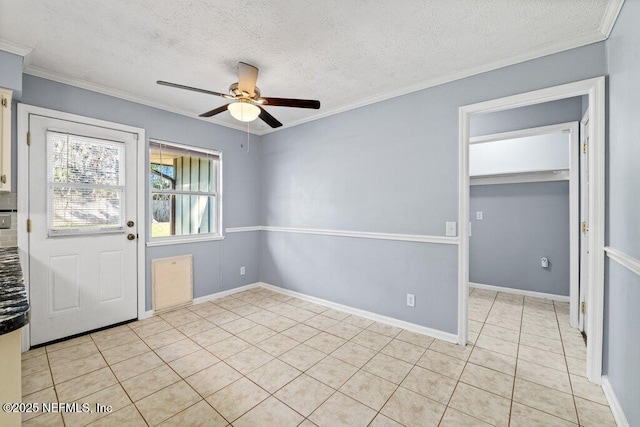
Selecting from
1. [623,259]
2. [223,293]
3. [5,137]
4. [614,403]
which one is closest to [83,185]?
[5,137]

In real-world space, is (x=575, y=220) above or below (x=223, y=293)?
above

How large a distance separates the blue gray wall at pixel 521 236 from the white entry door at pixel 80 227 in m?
4.92

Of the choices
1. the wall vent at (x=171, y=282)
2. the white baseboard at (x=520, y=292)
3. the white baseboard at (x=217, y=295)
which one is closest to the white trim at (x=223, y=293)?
the white baseboard at (x=217, y=295)

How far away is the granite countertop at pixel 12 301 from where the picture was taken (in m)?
0.83

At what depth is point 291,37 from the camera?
2.10 metres

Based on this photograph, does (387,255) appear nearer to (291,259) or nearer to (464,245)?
(464,245)

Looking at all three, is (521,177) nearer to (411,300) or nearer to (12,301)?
(411,300)

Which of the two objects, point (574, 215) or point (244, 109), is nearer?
point (244, 109)

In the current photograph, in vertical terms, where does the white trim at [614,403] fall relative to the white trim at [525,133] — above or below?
below

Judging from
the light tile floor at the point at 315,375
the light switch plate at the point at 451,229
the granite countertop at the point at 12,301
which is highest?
the light switch plate at the point at 451,229

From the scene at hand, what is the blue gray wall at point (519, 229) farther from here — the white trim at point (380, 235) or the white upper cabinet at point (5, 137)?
the white upper cabinet at point (5, 137)

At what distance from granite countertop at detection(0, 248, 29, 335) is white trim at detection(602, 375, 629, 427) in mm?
2897

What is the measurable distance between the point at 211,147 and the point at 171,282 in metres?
1.89

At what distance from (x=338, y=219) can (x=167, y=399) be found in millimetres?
2441
